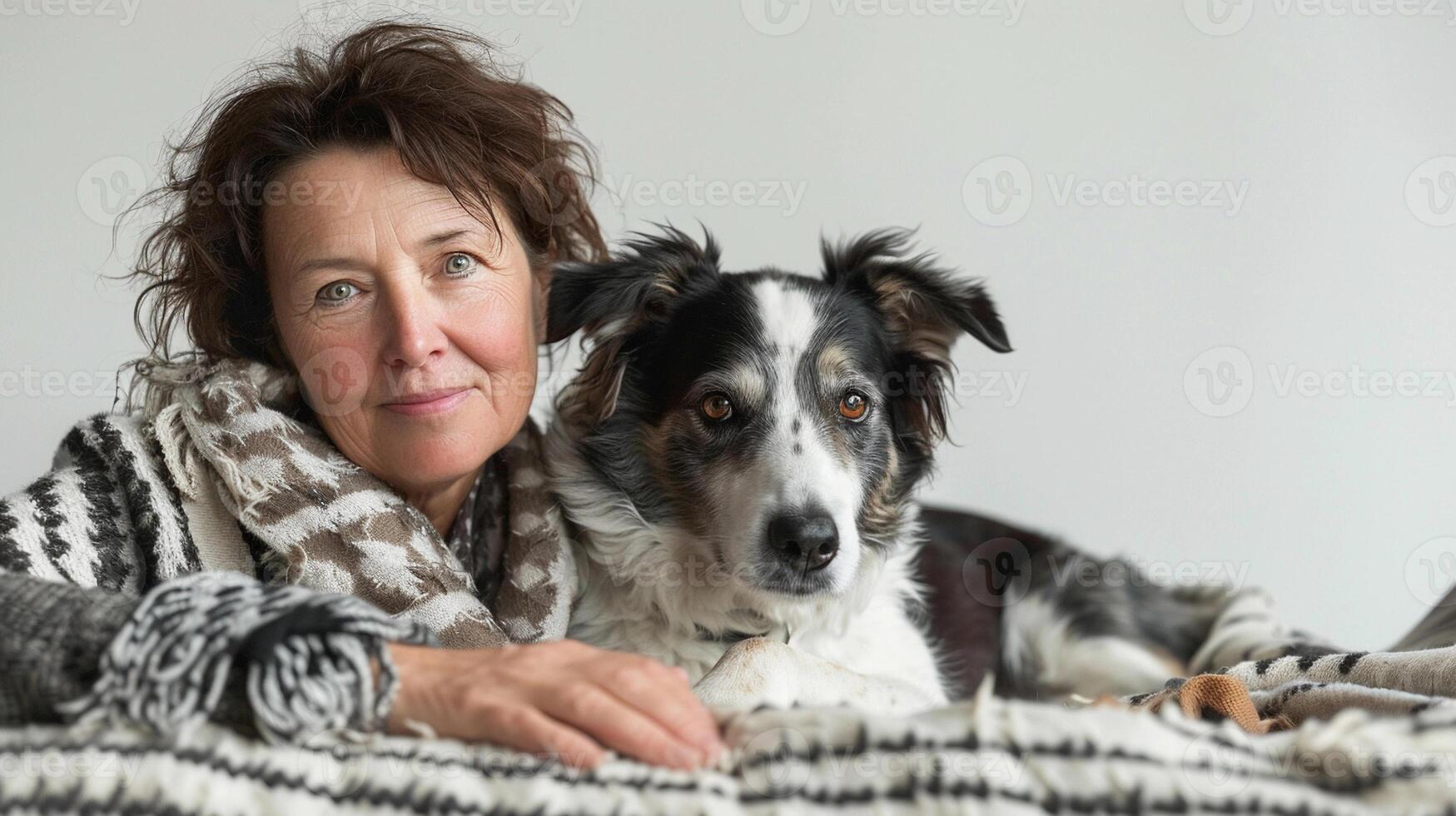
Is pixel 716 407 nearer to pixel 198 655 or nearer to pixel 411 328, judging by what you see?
pixel 411 328

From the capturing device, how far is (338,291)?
6.56ft

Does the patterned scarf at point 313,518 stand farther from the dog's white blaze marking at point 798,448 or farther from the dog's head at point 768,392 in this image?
the dog's white blaze marking at point 798,448

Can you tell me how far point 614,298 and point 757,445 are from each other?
1.28 feet

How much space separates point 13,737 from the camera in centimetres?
106

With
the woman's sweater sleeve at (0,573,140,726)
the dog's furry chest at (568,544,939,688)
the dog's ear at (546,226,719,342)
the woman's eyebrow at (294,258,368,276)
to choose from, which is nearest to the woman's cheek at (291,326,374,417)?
the woman's eyebrow at (294,258,368,276)

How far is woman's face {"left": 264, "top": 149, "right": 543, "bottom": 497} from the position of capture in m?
1.97

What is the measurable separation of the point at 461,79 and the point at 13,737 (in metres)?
1.47

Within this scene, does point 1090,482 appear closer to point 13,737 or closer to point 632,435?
point 632,435

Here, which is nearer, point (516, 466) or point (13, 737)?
point (13, 737)

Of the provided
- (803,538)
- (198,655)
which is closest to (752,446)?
(803,538)

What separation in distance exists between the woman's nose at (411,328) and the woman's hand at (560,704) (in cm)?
87

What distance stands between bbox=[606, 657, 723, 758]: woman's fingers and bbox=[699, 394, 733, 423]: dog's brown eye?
38.7 inches

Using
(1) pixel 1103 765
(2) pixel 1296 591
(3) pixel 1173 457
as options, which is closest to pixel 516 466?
(1) pixel 1103 765

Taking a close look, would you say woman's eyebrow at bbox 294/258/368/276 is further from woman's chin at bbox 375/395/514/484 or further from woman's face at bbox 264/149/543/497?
woman's chin at bbox 375/395/514/484
